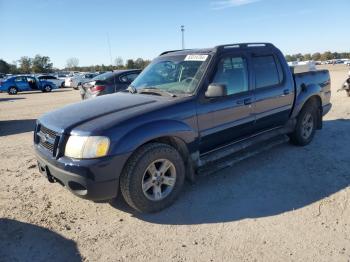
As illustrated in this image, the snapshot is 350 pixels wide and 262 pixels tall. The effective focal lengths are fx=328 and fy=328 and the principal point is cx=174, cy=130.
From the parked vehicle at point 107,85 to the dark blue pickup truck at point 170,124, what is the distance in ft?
18.9

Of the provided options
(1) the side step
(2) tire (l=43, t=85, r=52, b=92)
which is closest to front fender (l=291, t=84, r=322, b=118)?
(1) the side step

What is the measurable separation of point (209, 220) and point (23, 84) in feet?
87.3

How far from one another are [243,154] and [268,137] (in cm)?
67

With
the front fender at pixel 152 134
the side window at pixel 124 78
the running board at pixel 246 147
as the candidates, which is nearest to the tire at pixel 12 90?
the side window at pixel 124 78

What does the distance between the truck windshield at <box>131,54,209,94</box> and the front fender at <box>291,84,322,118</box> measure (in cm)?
223

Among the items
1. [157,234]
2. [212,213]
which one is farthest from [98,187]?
[212,213]

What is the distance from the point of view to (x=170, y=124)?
153 inches

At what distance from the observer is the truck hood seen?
374 centimetres

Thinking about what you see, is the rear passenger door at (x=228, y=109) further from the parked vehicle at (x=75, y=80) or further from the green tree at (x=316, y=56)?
the green tree at (x=316, y=56)

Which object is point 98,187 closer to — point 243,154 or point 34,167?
point 243,154

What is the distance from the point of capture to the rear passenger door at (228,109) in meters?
4.32

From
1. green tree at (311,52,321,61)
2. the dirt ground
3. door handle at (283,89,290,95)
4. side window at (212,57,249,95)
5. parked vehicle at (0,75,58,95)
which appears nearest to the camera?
the dirt ground

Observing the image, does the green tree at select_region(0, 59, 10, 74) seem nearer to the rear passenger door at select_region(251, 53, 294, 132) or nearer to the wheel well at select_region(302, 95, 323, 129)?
the wheel well at select_region(302, 95, 323, 129)

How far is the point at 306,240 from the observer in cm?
331
